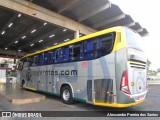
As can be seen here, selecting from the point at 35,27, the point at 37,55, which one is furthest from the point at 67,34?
the point at 37,55

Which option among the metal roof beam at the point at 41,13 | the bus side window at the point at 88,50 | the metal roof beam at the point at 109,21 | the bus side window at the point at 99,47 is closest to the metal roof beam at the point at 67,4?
the metal roof beam at the point at 41,13

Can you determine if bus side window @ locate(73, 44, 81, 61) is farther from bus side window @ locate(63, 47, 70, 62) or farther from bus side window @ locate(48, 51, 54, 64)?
bus side window @ locate(48, 51, 54, 64)

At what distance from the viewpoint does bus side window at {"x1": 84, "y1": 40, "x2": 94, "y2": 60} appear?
7492 mm

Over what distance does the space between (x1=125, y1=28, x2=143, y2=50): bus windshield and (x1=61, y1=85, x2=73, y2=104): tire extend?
393 centimetres

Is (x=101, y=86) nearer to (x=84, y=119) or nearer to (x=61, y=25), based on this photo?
(x=84, y=119)

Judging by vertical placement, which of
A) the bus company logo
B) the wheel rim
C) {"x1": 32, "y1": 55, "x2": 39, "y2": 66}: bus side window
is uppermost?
{"x1": 32, "y1": 55, "x2": 39, "y2": 66}: bus side window

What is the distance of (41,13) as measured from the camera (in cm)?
1577

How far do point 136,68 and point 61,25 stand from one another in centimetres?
1244

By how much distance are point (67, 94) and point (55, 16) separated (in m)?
10.3

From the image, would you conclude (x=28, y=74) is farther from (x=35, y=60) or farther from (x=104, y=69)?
(x=104, y=69)

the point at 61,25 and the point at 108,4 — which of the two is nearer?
the point at 108,4

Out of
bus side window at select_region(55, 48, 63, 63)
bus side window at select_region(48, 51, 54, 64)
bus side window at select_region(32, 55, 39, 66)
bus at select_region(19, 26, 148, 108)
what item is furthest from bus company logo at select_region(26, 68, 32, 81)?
bus at select_region(19, 26, 148, 108)

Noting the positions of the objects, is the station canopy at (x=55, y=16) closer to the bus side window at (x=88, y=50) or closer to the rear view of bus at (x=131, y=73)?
the bus side window at (x=88, y=50)

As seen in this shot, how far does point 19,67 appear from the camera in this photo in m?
16.6
